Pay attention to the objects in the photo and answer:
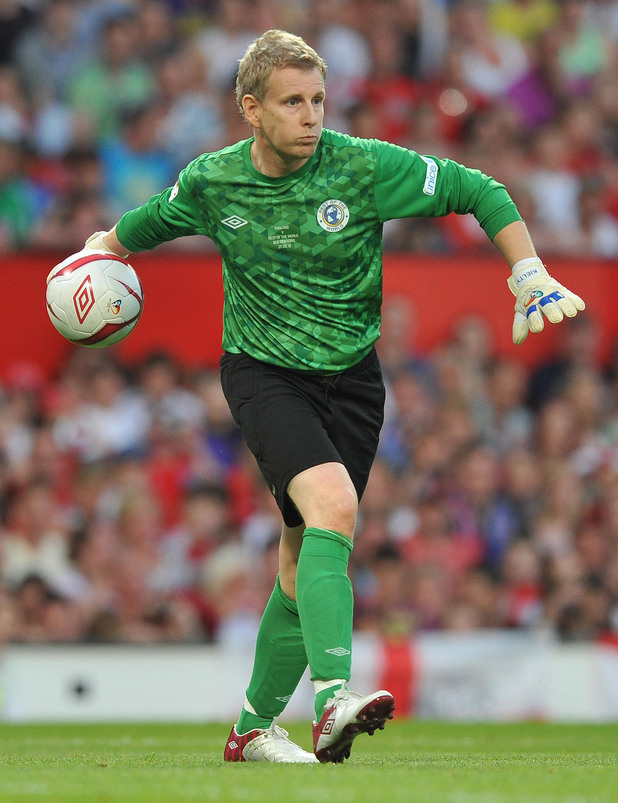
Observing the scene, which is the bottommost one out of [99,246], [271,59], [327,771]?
[327,771]

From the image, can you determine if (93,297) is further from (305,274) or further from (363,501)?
(363,501)

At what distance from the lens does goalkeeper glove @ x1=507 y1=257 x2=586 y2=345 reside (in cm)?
468

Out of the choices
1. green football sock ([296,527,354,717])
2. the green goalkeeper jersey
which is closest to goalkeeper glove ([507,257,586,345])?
the green goalkeeper jersey

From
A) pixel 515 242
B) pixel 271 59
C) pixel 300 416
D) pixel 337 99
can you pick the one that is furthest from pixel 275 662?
pixel 337 99

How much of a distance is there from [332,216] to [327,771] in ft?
6.22

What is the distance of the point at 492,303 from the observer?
11.8 m

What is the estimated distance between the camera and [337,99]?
1267 centimetres

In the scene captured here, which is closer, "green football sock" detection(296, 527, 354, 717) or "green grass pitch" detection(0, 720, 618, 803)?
"green grass pitch" detection(0, 720, 618, 803)

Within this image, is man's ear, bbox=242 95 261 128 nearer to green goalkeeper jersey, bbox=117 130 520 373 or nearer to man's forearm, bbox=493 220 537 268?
green goalkeeper jersey, bbox=117 130 520 373

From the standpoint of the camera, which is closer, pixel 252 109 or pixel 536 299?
pixel 536 299

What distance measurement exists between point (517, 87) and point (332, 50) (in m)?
1.88

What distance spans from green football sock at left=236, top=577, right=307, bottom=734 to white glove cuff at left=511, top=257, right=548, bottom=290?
1439 millimetres

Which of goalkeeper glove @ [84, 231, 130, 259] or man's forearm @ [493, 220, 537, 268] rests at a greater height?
goalkeeper glove @ [84, 231, 130, 259]

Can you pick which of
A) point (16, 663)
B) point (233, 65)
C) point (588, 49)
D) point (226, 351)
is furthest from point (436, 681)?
point (588, 49)
